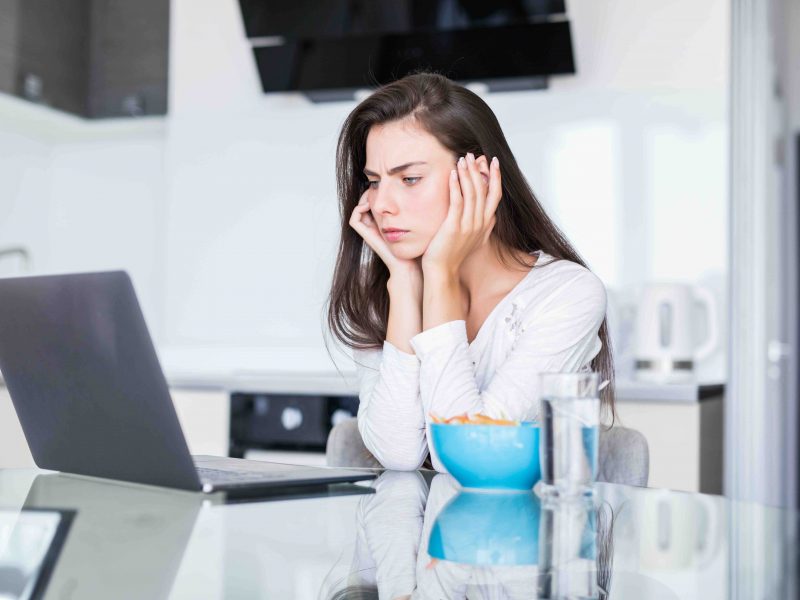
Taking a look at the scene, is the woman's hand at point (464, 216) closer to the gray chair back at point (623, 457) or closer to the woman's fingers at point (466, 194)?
the woman's fingers at point (466, 194)

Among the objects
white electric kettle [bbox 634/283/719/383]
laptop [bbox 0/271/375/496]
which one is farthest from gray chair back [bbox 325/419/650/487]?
white electric kettle [bbox 634/283/719/383]

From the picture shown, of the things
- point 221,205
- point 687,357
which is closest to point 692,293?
point 687,357

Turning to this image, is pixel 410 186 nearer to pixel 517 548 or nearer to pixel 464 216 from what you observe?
pixel 464 216

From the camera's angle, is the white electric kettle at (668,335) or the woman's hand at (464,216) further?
the white electric kettle at (668,335)

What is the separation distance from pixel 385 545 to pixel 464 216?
825mm

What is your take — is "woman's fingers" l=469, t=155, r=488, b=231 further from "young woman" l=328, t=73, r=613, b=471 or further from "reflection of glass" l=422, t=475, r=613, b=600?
"reflection of glass" l=422, t=475, r=613, b=600

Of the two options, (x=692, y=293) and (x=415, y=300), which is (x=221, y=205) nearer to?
(x=692, y=293)

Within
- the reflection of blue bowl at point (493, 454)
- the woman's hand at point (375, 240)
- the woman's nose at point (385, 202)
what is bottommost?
the reflection of blue bowl at point (493, 454)

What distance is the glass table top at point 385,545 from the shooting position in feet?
1.87

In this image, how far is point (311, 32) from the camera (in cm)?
294

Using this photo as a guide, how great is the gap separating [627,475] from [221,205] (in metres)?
2.10

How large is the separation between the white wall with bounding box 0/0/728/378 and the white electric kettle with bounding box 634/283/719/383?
0.18m

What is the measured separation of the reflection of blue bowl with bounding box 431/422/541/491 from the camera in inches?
38.8

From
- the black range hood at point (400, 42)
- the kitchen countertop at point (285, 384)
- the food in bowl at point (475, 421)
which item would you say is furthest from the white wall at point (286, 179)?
the food in bowl at point (475, 421)
